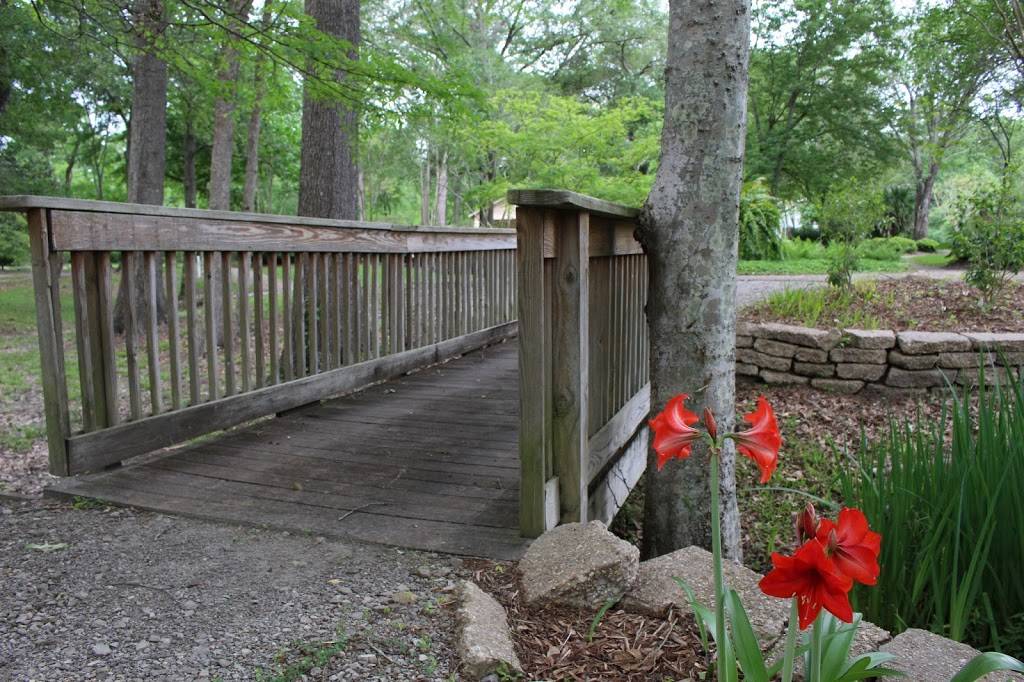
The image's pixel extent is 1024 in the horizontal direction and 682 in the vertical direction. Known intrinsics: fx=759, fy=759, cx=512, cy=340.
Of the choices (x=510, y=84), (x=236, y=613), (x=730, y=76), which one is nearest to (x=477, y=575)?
(x=236, y=613)

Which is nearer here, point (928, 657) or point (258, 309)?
point (928, 657)

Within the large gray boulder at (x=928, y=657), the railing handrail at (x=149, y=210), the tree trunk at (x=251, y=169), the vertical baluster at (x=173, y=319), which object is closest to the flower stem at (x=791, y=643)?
the large gray boulder at (x=928, y=657)

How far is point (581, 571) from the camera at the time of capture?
2352mm

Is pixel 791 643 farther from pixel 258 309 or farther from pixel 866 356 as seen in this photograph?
pixel 866 356

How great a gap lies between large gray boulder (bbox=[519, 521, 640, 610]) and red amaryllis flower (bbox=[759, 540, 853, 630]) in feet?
4.03

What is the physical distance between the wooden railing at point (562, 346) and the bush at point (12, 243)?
19.9m

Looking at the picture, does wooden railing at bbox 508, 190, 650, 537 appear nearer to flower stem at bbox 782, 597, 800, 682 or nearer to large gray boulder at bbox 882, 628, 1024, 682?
large gray boulder at bbox 882, 628, 1024, 682

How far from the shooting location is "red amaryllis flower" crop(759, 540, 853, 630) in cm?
111

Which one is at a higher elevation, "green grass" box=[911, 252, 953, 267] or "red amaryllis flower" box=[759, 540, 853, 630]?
"green grass" box=[911, 252, 953, 267]

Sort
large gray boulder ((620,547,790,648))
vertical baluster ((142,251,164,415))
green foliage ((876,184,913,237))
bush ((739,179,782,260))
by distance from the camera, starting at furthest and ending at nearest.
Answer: green foliage ((876,184,913,237)), bush ((739,179,782,260)), vertical baluster ((142,251,164,415)), large gray boulder ((620,547,790,648))

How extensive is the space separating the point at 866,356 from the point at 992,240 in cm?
218

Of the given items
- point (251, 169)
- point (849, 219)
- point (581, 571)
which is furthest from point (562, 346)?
point (251, 169)

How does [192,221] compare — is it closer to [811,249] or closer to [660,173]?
[660,173]

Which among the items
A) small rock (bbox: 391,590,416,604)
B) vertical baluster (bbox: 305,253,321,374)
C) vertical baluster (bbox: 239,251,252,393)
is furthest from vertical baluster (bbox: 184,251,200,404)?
small rock (bbox: 391,590,416,604)
